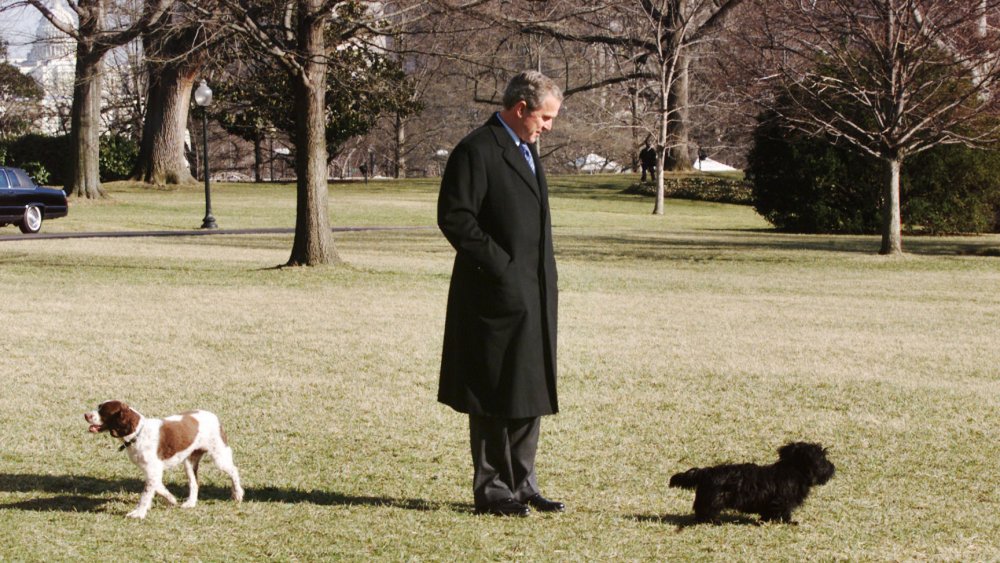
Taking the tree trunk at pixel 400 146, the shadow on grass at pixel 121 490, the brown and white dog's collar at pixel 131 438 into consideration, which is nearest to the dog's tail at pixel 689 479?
the shadow on grass at pixel 121 490

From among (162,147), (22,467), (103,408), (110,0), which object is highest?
(110,0)

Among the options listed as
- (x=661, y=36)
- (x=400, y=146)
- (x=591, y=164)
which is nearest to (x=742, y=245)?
(x=661, y=36)

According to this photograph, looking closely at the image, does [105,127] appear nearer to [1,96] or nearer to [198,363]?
[1,96]

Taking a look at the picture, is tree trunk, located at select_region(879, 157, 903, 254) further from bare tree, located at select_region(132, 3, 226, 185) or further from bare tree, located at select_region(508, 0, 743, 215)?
bare tree, located at select_region(132, 3, 226, 185)

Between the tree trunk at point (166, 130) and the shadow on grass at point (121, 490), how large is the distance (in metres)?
36.9

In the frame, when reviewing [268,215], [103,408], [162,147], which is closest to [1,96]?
[162,147]

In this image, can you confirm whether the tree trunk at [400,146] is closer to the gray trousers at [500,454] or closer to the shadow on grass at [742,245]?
the shadow on grass at [742,245]

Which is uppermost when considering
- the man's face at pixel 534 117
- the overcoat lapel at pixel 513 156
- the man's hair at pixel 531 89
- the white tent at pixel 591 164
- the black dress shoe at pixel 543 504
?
the white tent at pixel 591 164

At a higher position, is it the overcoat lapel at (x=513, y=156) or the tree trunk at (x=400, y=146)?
the tree trunk at (x=400, y=146)

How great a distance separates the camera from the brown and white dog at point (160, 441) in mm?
5105

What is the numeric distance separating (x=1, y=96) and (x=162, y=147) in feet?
65.6

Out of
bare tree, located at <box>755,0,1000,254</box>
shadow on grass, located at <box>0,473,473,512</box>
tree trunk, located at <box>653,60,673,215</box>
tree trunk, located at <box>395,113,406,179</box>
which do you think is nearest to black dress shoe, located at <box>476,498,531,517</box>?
→ shadow on grass, located at <box>0,473,473,512</box>

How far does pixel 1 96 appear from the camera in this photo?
5844 cm

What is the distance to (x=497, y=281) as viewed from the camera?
517 centimetres
